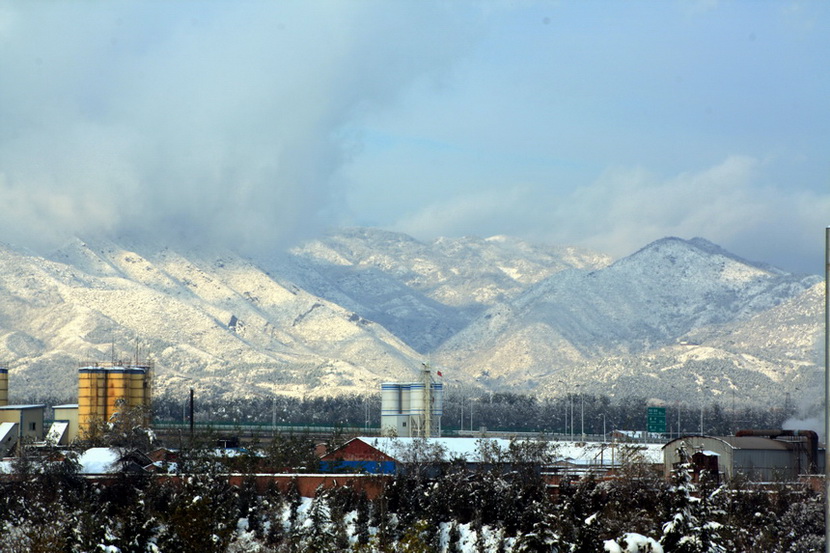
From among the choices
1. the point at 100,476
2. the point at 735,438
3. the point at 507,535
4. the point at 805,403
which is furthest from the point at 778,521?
the point at 805,403

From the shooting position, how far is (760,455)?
104 m

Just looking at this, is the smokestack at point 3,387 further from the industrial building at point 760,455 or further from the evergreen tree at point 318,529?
the industrial building at point 760,455

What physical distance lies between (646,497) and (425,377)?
82.0 meters

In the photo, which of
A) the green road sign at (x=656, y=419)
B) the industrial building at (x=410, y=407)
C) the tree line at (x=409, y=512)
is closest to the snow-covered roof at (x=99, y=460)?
the tree line at (x=409, y=512)

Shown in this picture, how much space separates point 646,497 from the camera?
79188 millimetres

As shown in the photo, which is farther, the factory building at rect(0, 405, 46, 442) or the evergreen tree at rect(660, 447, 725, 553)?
the factory building at rect(0, 405, 46, 442)

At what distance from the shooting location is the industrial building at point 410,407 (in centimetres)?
16125

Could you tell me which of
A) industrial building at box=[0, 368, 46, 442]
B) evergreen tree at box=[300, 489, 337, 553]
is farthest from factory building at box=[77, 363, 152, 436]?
evergreen tree at box=[300, 489, 337, 553]

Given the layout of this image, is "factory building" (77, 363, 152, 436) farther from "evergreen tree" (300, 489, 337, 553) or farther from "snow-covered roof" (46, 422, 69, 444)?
"evergreen tree" (300, 489, 337, 553)

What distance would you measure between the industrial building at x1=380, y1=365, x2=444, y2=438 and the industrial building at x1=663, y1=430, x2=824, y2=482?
58.9 metres

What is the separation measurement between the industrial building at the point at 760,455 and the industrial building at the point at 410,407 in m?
58.9

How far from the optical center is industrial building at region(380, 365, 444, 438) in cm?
16125

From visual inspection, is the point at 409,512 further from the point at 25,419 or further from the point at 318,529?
the point at 25,419

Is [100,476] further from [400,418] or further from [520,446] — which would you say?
[400,418]
